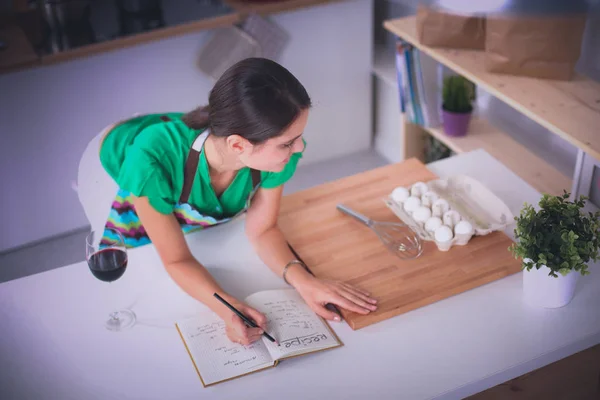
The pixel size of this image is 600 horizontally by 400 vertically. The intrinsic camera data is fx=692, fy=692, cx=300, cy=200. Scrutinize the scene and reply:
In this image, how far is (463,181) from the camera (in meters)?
1.83

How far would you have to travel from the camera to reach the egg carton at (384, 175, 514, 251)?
1619mm

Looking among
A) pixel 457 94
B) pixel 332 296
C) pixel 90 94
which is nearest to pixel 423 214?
pixel 332 296

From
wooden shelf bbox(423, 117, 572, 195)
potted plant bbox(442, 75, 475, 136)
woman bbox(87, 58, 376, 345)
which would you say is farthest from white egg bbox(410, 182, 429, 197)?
potted plant bbox(442, 75, 475, 136)

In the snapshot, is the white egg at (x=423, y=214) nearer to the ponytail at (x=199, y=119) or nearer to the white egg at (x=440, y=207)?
the white egg at (x=440, y=207)

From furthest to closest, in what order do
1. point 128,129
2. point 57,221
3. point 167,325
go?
point 57,221, point 128,129, point 167,325

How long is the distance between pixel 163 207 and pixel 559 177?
56.8 inches

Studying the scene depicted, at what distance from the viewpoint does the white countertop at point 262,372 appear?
4.34 ft

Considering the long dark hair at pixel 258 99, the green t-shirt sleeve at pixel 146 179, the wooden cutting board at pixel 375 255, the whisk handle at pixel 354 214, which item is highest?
the long dark hair at pixel 258 99

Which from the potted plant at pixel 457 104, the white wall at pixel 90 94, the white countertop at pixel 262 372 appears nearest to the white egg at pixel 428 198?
the white countertop at pixel 262 372

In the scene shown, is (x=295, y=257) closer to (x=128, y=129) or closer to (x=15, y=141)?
(x=128, y=129)

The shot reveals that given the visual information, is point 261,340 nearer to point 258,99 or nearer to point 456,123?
point 258,99

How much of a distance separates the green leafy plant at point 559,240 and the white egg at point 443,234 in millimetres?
218

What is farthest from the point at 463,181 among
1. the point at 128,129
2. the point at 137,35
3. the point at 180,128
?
the point at 137,35

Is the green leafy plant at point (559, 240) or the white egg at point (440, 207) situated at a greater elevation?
the green leafy plant at point (559, 240)
